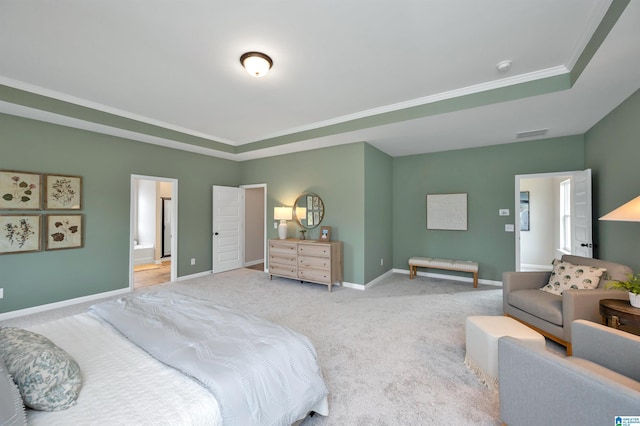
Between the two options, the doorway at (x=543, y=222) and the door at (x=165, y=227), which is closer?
the doorway at (x=543, y=222)

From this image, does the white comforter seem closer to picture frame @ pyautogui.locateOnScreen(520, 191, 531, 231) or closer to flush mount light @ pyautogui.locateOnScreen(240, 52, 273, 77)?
flush mount light @ pyautogui.locateOnScreen(240, 52, 273, 77)

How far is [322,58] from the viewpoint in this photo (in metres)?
2.62

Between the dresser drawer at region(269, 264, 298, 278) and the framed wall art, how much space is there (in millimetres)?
2857

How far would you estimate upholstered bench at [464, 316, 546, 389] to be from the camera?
6.63 ft

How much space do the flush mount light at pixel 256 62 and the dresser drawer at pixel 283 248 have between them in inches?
120

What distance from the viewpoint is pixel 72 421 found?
3.27 ft

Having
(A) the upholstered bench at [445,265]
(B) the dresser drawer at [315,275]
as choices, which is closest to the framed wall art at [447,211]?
(A) the upholstered bench at [445,265]

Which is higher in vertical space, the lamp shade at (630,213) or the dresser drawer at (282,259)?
the lamp shade at (630,213)

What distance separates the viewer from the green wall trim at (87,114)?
3061 millimetres

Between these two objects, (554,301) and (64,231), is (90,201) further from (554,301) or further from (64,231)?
(554,301)

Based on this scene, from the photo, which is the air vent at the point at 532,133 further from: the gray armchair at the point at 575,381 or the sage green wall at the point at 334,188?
the gray armchair at the point at 575,381

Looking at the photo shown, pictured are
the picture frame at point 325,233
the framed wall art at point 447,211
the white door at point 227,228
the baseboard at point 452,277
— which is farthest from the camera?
the white door at point 227,228

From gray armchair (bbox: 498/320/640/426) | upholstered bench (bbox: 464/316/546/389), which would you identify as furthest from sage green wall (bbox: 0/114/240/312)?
gray armchair (bbox: 498/320/640/426)

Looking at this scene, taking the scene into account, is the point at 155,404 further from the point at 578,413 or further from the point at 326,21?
the point at 326,21
